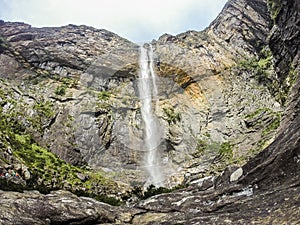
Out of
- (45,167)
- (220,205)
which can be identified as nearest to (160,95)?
(45,167)

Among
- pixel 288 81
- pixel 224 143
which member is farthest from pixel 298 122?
pixel 224 143

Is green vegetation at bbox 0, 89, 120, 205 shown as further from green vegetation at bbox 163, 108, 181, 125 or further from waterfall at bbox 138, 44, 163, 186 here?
green vegetation at bbox 163, 108, 181, 125

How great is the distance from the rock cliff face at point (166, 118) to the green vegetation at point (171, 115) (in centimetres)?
34

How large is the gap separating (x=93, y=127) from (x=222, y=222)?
2328 inches

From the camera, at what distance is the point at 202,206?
15703 mm

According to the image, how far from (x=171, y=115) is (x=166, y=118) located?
1.73m

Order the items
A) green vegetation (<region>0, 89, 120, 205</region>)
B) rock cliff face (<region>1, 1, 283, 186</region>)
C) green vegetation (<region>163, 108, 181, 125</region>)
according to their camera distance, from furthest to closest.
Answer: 1. green vegetation (<region>163, 108, 181, 125</region>)
2. rock cliff face (<region>1, 1, 283, 186</region>)
3. green vegetation (<region>0, 89, 120, 205</region>)

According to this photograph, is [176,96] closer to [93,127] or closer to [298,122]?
[93,127]

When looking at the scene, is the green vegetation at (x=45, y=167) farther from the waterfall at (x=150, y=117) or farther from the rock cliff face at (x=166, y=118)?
the waterfall at (x=150, y=117)

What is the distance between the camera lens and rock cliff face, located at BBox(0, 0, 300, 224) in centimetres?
1438

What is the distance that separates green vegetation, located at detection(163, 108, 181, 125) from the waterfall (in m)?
2.81

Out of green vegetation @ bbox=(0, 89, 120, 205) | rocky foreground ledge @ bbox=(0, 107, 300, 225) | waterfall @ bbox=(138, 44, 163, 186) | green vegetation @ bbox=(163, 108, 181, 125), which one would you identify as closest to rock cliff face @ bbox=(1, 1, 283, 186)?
green vegetation @ bbox=(163, 108, 181, 125)

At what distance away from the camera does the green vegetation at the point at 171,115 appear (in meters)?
73.4

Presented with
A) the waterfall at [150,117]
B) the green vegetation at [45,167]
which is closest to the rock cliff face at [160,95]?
the waterfall at [150,117]
